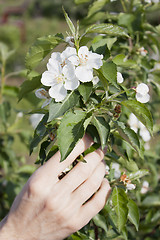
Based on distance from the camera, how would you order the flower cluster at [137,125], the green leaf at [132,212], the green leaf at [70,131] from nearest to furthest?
1. the green leaf at [70,131]
2. the green leaf at [132,212]
3. the flower cluster at [137,125]

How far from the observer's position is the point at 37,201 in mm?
803

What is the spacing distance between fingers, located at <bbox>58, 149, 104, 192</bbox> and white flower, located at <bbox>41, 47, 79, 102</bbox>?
0.20 meters

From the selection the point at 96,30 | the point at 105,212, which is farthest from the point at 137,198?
the point at 96,30

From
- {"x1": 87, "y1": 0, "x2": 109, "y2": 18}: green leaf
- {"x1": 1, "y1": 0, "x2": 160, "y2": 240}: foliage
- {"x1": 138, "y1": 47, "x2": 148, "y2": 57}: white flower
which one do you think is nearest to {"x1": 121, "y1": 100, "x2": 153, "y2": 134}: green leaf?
{"x1": 1, "y1": 0, "x2": 160, "y2": 240}: foliage

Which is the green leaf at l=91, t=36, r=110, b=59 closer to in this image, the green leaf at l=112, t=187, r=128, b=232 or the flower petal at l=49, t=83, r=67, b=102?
the flower petal at l=49, t=83, r=67, b=102

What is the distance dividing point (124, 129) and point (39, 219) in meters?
0.36

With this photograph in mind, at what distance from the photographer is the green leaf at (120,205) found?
3.10 ft

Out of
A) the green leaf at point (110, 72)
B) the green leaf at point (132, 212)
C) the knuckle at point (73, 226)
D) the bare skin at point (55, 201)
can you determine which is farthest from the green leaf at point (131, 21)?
the knuckle at point (73, 226)

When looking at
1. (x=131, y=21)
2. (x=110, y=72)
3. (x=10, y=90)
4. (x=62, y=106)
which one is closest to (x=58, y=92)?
(x=62, y=106)

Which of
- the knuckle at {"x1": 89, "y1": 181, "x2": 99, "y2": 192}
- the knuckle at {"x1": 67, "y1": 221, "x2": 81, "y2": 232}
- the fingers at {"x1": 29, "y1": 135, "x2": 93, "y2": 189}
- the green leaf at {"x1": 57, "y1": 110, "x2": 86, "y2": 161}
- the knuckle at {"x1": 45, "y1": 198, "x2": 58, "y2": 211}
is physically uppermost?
the green leaf at {"x1": 57, "y1": 110, "x2": 86, "y2": 161}

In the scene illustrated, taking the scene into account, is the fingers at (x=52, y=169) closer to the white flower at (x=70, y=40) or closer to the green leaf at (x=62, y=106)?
the green leaf at (x=62, y=106)

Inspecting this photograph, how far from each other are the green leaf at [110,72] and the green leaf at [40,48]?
153 millimetres

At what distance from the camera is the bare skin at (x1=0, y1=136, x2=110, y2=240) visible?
80cm

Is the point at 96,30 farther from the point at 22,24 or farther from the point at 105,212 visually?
the point at 22,24
